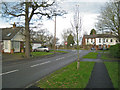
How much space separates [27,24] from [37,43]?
23.3 metres

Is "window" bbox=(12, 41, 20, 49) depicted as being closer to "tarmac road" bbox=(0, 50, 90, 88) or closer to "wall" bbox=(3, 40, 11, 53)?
"wall" bbox=(3, 40, 11, 53)

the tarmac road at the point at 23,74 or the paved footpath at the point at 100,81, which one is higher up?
the paved footpath at the point at 100,81

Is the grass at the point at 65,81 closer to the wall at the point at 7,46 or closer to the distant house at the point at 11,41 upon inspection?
the distant house at the point at 11,41

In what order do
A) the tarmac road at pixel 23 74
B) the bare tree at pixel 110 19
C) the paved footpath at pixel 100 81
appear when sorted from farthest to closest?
the bare tree at pixel 110 19 → the tarmac road at pixel 23 74 → the paved footpath at pixel 100 81

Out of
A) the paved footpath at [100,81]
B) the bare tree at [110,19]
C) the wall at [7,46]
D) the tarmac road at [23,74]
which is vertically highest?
the bare tree at [110,19]

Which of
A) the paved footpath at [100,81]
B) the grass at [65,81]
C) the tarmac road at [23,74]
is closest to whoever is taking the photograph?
the paved footpath at [100,81]

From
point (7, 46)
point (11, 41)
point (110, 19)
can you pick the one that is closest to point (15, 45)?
point (11, 41)

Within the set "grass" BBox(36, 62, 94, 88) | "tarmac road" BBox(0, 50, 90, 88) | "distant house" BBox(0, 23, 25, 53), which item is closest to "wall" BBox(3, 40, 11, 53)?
"distant house" BBox(0, 23, 25, 53)

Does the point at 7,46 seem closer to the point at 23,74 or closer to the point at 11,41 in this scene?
the point at 11,41

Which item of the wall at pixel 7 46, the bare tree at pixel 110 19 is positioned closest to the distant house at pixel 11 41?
the wall at pixel 7 46

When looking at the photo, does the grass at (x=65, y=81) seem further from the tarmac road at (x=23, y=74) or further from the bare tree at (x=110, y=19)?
the bare tree at (x=110, y=19)

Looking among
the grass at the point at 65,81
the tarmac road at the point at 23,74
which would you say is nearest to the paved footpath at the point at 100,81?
the grass at the point at 65,81

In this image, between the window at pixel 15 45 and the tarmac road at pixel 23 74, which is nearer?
the tarmac road at pixel 23 74

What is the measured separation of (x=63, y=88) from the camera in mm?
5348
